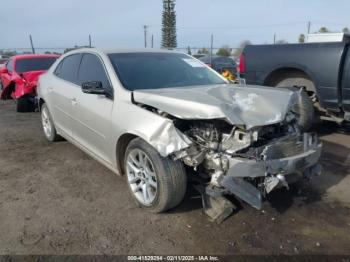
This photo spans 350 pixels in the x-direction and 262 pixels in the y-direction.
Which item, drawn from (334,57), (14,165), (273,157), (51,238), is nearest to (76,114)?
(14,165)

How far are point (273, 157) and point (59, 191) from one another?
100 inches

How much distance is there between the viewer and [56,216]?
3.51 metres

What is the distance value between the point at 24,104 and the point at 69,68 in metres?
4.81

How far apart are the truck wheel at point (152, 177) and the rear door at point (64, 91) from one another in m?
1.48

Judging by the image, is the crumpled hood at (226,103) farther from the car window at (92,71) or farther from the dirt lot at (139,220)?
the dirt lot at (139,220)

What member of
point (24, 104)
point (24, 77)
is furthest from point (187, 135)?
point (24, 104)

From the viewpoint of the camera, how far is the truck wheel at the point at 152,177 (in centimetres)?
318

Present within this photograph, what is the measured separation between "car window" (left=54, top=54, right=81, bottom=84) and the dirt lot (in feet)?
4.26

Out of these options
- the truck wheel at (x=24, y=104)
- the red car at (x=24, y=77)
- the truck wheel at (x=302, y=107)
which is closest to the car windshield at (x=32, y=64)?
the red car at (x=24, y=77)

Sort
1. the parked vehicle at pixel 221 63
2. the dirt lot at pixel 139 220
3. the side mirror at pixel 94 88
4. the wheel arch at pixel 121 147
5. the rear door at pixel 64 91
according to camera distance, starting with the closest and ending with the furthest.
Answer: the dirt lot at pixel 139 220
the wheel arch at pixel 121 147
the side mirror at pixel 94 88
the rear door at pixel 64 91
the parked vehicle at pixel 221 63

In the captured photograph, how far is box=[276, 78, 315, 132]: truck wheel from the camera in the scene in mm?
3967

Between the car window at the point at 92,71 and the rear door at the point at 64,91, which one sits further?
the rear door at the point at 64,91

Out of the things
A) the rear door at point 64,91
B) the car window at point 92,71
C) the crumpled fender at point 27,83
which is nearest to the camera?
the car window at point 92,71

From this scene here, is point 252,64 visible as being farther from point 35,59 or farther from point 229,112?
point 35,59
